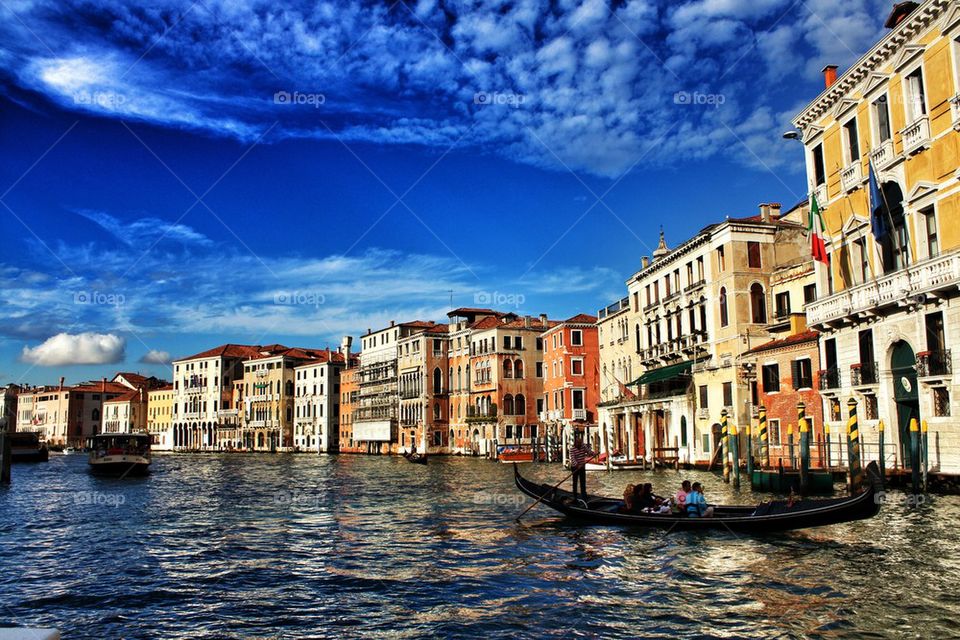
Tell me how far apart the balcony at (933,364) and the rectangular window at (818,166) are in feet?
23.5

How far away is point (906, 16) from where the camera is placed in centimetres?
Answer: 1992

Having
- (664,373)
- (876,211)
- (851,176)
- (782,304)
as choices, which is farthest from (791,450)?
(664,373)

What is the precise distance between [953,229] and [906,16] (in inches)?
210

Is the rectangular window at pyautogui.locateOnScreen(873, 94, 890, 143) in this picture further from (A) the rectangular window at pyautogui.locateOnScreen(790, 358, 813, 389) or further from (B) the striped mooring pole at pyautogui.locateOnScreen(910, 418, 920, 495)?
(A) the rectangular window at pyautogui.locateOnScreen(790, 358, 813, 389)

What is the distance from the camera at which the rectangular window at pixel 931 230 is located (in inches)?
778

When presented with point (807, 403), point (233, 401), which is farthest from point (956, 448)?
point (233, 401)

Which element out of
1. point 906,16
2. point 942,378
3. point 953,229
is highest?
point 906,16

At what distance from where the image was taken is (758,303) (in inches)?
1302

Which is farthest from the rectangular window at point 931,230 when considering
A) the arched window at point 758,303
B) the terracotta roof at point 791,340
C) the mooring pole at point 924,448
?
the arched window at point 758,303

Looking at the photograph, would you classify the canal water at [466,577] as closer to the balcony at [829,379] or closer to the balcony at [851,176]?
the balcony at [829,379]

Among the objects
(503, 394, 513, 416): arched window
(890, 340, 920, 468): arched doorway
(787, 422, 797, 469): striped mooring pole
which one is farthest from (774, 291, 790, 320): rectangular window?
(503, 394, 513, 416): arched window

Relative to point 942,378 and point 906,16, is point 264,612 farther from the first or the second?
point 906,16

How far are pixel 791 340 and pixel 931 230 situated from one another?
877 centimetres

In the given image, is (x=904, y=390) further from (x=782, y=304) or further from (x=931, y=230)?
(x=782, y=304)
